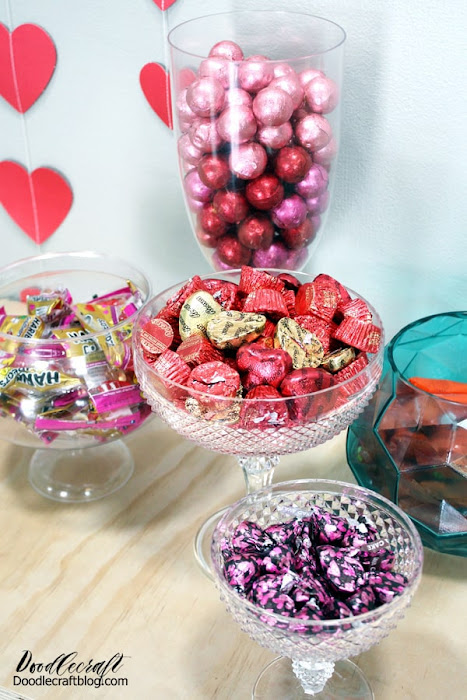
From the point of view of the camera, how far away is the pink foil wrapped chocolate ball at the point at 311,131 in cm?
96

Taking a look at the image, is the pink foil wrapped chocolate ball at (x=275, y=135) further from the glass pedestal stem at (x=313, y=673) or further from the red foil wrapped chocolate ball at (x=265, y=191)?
the glass pedestal stem at (x=313, y=673)

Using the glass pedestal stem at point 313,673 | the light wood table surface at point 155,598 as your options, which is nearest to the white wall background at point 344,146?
the light wood table surface at point 155,598

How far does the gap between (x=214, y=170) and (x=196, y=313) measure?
23cm

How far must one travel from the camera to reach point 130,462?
3.57 feet

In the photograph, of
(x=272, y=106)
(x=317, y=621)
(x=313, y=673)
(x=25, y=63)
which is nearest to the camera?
(x=317, y=621)

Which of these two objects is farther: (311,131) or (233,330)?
(311,131)

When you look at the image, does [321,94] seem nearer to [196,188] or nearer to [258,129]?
[258,129]

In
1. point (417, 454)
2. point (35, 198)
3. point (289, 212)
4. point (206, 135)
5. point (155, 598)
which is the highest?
point (206, 135)

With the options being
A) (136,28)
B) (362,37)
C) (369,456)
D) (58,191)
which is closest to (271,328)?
(369,456)

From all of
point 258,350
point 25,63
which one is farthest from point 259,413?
point 25,63

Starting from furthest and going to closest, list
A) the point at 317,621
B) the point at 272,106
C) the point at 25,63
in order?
the point at 25,63
the point at 272,106
the point at 317,621

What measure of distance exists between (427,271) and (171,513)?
52 cm

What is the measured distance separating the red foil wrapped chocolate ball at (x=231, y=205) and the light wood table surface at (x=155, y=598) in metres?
0.34

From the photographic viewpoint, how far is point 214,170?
98cm
